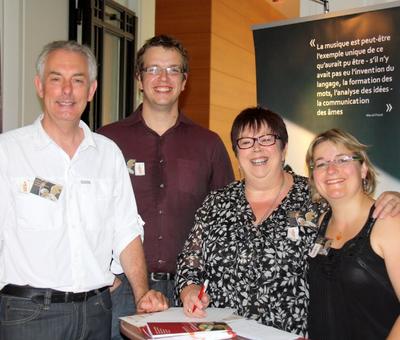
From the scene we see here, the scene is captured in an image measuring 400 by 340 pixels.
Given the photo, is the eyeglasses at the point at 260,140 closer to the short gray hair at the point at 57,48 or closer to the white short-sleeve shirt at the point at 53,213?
the white short-sleeve shirt at the point at 53,213

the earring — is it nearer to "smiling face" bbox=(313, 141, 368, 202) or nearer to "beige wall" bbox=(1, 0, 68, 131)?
"smiling face" bbox=(313, 141, 368, 202)

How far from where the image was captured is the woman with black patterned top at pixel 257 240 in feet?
6.70

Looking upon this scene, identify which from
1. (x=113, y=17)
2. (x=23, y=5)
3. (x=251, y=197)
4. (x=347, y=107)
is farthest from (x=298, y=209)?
(x=113, y=17)

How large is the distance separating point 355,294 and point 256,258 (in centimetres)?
41

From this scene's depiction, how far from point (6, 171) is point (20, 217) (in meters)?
0.18

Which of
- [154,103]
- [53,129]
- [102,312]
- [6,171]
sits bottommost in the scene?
[102,312]

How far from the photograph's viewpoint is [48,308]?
1.93m

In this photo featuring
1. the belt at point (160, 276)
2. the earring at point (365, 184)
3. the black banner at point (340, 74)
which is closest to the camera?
the earring at point (365, 184)

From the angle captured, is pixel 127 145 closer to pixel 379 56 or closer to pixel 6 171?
pixel 6 171

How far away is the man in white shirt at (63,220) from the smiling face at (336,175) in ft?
2.48

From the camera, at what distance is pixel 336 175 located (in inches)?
77.8

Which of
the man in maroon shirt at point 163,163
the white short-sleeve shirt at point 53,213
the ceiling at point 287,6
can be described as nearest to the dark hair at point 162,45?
the man in maroon shirt at point 163,163

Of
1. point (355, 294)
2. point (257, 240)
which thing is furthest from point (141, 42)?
point (355, 294)

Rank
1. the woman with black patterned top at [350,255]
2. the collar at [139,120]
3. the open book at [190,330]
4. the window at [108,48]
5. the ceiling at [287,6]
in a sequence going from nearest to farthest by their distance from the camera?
the open book at [190,330], the woman with black patterned top at [350,255], the collar at [139,120], the window at [108,48], the ceiling at [287,6]
